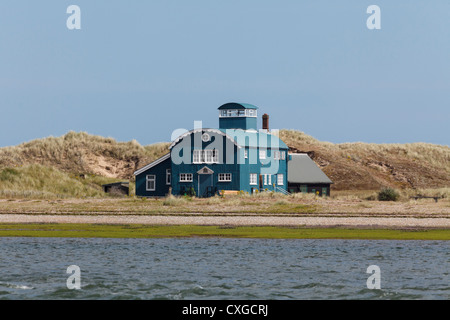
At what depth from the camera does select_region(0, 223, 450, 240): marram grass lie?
123 feet

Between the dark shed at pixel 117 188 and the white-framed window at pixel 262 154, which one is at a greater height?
the white-framed window at pixel 262 154

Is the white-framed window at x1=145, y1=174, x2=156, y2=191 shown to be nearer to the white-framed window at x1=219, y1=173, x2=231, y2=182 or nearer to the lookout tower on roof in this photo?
the white-framed window at x1=219, y1=173, x2=231, y2=182

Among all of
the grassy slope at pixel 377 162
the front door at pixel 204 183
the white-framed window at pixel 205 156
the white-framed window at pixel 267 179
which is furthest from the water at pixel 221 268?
the grassy slope at pixel 377 162

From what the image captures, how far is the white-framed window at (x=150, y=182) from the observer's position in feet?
249

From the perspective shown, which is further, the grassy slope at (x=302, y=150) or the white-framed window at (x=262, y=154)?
the grassy slope at (x=302, y=150)

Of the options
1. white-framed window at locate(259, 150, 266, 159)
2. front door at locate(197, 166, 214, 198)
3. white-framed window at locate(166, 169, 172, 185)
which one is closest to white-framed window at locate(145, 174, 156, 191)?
white-framed window at locate(166, 169, 172, 185)

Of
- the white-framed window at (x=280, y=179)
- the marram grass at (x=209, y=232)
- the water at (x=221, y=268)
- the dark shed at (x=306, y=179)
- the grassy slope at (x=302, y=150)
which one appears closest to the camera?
the water at (x=221, y=268)

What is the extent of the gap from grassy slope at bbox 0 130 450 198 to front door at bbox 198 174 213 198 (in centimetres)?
1659

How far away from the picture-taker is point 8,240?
36500 millimetres

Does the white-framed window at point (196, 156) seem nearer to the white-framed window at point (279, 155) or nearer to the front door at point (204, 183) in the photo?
the front door at point (204, 183)

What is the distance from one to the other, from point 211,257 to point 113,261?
155 inches

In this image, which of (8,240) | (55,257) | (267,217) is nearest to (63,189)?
(267,217)

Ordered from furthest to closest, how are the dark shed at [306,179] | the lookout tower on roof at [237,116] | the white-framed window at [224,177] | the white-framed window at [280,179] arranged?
the lookout tower on roof at [237,116] < the dark shed at [306,179] < the white-framed window at [280,179] < the white-framed window at [224,177]
